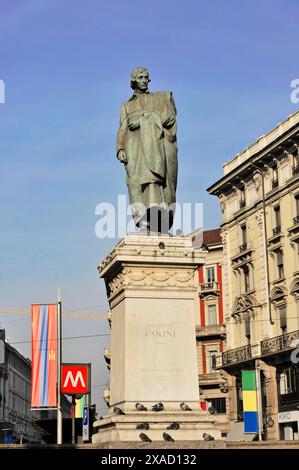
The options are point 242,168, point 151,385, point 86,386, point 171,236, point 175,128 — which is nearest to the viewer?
point 151,385

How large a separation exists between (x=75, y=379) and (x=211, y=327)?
44.5 meters

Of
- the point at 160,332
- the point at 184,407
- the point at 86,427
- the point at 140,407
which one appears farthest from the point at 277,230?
the point at 140,407

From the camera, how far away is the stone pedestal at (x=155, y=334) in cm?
1512

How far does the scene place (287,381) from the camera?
55.0m

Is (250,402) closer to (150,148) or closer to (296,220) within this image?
(296,220)

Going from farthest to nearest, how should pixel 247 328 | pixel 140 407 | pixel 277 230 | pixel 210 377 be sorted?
pixel 210 377
pixel 247 328
pixel 277 230
pixel 140 407

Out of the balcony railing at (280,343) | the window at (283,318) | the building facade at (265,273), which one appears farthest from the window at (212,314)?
the window at (283,318)

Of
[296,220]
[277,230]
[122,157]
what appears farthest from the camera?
[277,230]

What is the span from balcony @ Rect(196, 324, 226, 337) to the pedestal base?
57864 millimetres
